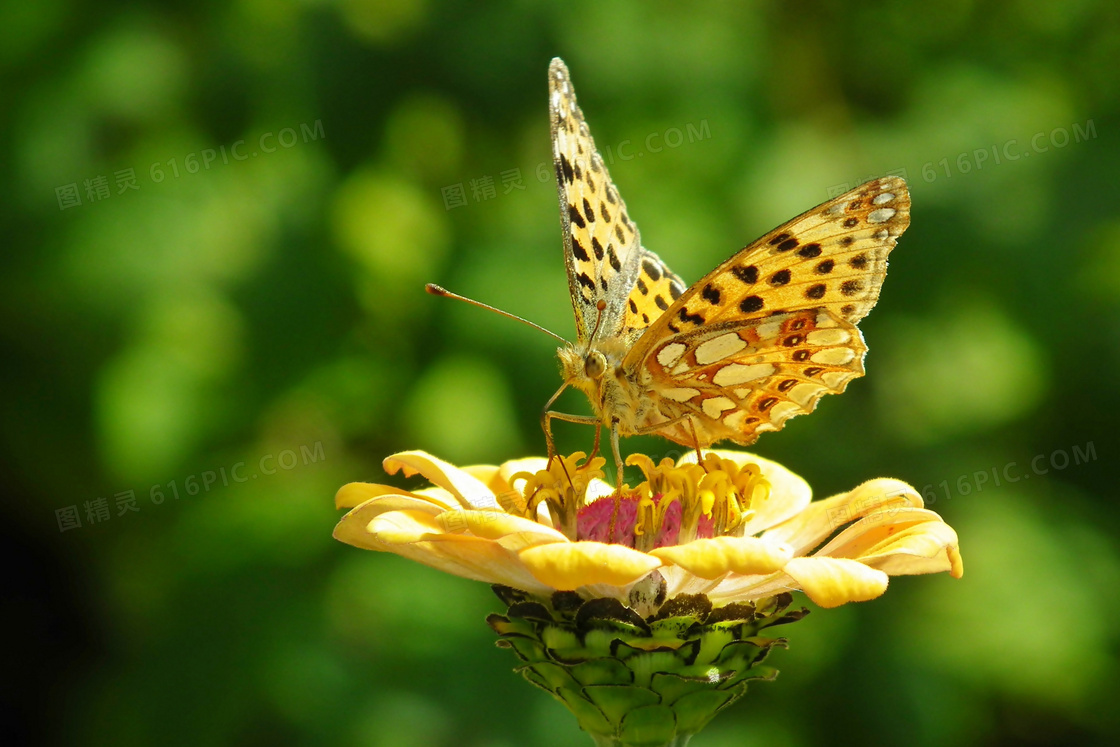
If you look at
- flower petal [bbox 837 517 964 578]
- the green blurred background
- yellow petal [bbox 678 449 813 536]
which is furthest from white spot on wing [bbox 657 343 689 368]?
the green blurred background

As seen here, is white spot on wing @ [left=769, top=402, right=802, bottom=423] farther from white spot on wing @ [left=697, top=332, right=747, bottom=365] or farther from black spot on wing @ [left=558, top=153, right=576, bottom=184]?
black spot on wing @ [left=558, top=153, right=576, bottom=184]

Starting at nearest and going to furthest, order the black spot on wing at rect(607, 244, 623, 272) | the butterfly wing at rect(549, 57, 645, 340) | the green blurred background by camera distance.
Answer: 1. the butterfly wing at rect(549, 57, 645, 340)
2. the black spot on wing at rect(607, 244, 623, 272)
3. the green blurred background

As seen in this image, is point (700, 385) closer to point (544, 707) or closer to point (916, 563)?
point (916, 563)

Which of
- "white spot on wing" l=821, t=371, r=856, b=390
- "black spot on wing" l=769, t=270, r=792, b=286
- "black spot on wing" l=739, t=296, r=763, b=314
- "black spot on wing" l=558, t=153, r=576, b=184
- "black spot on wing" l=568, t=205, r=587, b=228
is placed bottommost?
"white spot on wing" l=821, t=371, r=856, b=390

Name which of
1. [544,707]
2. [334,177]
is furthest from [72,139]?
[544,707]

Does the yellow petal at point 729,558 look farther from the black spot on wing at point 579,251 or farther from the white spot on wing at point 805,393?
the black spot on wing at point 579,251
